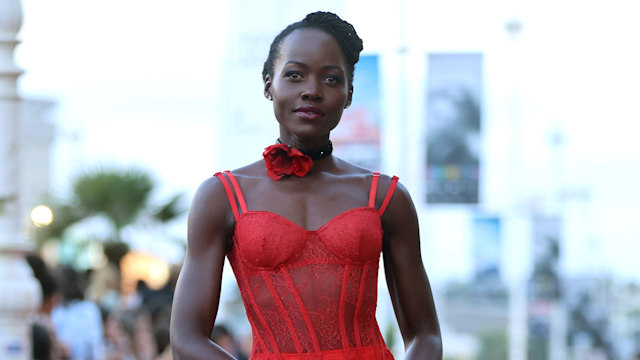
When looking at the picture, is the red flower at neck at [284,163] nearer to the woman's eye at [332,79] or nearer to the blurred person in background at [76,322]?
the woman's eye at [332,79]

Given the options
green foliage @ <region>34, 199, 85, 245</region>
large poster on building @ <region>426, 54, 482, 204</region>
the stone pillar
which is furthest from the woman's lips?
green foliage @ <region>34, 199, 85, 245</region>

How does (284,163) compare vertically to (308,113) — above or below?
below

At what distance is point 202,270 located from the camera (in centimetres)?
294

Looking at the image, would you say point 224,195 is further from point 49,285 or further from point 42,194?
point 42,194

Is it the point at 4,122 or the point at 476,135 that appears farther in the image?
the point at 476,135

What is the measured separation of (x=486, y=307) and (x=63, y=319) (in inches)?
2460

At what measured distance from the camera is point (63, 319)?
948 centimetres

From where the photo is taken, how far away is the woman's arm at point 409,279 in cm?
306

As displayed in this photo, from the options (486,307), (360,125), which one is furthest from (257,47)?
(486,307)

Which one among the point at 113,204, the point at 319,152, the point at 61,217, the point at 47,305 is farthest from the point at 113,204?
the point at 319,152

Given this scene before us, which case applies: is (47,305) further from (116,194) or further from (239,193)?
(116,194)

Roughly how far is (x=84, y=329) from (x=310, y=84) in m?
6.75

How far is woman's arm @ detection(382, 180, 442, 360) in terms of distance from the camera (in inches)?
120

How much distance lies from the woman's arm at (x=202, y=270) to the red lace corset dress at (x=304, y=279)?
0.04 meters
